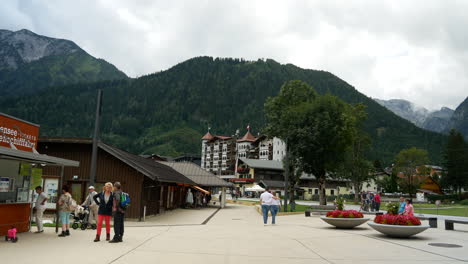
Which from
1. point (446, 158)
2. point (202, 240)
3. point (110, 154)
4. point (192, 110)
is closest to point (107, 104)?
point (192, 110)

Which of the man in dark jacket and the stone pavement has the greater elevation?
the man in dark jacket

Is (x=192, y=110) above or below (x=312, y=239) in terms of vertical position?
above

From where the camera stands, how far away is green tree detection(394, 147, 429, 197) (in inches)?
2859

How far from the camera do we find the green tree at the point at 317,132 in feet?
142

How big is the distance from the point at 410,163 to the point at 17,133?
72081 mm

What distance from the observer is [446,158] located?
291 ft

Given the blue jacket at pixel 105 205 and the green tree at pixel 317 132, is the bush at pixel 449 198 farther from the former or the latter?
the blue jacket at pixel 105 205

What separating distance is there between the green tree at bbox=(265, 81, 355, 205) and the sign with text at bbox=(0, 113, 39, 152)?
30.5 meters

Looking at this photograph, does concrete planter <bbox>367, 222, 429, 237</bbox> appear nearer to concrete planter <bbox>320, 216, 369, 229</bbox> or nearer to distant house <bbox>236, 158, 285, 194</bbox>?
concrete planter <bbox>320, 216, 369, 229</bbox>

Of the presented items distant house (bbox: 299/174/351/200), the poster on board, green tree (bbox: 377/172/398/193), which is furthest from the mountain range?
the poster on board

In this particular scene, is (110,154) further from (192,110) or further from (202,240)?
(192,110)

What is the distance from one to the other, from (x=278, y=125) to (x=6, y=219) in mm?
37490

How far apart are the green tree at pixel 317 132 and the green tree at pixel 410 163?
100 ft

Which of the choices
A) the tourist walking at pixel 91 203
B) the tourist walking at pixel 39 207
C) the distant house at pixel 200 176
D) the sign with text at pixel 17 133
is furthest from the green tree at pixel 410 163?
the tourist walking at pixel 39 207
